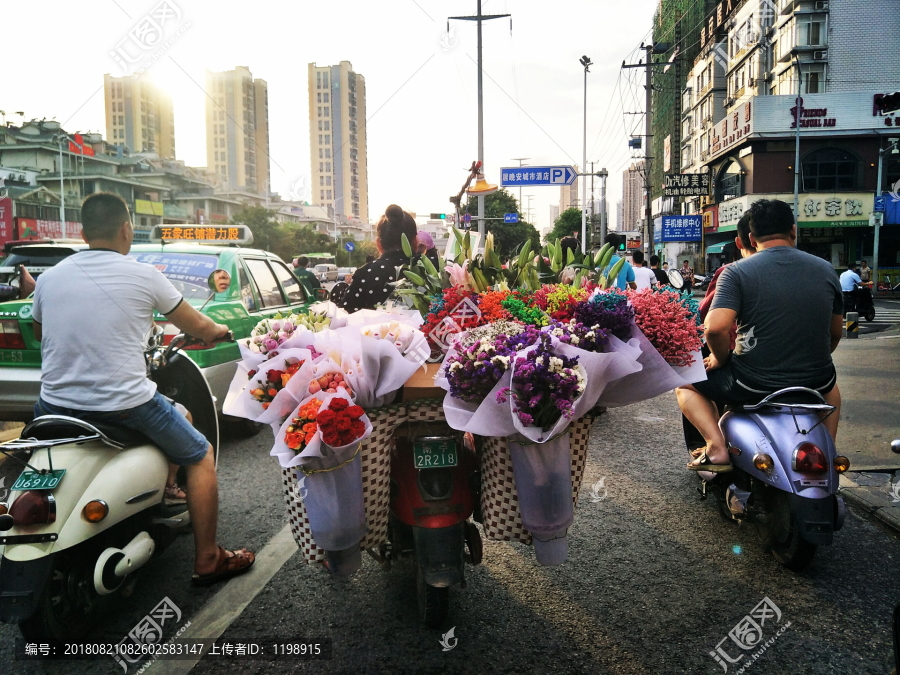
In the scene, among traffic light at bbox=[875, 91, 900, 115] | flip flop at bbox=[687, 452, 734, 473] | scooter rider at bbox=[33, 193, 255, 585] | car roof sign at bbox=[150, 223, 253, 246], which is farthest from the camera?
traffic light at bbox=[875, 91, 900, 115]

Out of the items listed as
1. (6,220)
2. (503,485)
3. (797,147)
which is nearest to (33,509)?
(503,485)

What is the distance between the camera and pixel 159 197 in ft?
171

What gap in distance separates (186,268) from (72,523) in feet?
12.0

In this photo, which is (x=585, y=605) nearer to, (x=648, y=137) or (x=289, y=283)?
(x=289, y=283)

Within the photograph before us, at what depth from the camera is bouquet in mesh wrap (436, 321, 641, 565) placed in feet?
6.57

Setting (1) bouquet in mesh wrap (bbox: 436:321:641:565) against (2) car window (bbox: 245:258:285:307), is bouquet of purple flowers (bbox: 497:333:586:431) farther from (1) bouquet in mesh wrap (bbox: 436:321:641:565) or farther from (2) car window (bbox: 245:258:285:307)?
(2) car window (bbox: 245:258:285:307)

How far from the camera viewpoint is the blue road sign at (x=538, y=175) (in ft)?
54.1

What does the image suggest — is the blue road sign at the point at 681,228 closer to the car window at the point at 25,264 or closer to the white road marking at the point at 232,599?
the car window at the point at 25,264

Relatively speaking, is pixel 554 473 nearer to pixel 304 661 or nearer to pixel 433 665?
pixel 433 665

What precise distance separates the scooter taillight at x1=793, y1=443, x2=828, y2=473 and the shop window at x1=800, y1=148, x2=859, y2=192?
34.6m

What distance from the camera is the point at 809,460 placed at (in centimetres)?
296

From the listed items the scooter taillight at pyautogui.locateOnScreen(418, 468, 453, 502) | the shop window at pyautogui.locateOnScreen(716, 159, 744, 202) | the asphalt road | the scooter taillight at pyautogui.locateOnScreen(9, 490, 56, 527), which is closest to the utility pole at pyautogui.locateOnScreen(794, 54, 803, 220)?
the shop window at pyautogui.locateOnScreen(716, 159, 744, 202)

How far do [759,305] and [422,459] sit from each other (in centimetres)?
206

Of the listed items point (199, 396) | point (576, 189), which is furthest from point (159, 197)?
point (576, 189)
